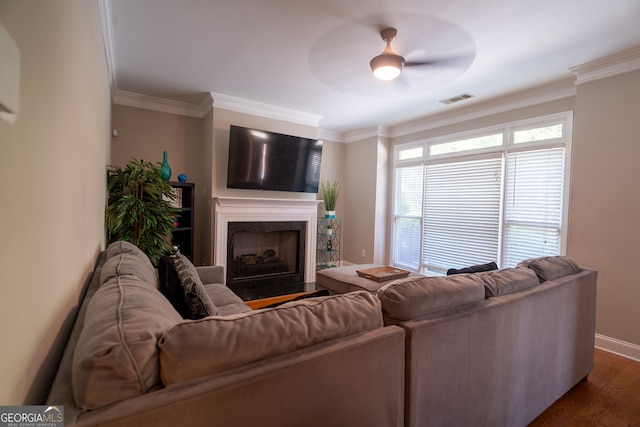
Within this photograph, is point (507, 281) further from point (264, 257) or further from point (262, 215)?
point (264, 257)

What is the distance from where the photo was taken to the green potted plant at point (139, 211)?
2.92 metres

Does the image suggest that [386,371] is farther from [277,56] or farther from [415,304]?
[277,56]

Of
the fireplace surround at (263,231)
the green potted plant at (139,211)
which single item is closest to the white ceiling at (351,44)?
the green potted plant at (139,211)

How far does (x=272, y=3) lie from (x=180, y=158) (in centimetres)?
288

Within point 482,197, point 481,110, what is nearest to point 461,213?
point 482,197

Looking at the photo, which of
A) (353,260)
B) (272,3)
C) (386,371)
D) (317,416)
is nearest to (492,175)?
(353,260)

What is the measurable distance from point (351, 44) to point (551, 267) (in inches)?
91.0

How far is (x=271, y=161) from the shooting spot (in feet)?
14.0

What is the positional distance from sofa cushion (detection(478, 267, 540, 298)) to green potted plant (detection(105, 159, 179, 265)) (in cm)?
299

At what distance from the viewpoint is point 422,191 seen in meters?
4.84

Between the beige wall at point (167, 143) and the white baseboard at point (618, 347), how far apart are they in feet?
15.6

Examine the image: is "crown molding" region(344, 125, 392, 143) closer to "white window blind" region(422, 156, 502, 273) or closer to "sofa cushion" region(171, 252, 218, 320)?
"white window blind" region(422, 156, 502, 273)

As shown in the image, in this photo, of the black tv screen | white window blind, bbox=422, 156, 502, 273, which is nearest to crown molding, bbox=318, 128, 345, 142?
the black tv screen

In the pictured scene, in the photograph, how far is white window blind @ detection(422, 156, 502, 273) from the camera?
12.9ft
